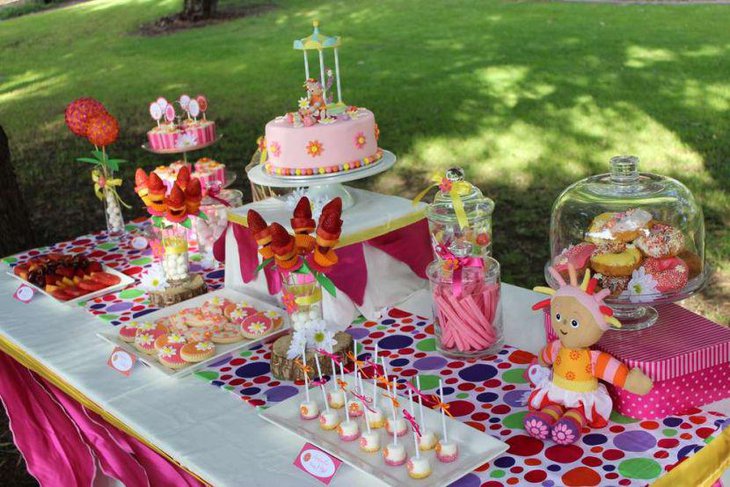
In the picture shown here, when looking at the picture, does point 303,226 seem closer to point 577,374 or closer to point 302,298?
point 302,298

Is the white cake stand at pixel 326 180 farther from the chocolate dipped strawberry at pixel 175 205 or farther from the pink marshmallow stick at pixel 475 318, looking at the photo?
the pink marshmallow stick at pixel 475 318

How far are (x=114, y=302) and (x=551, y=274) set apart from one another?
5.19 feet

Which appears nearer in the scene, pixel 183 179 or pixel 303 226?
pixel 303 226

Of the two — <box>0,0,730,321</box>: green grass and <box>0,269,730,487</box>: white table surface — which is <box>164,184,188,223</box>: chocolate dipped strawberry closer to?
<box>0,269,730,487</box>: white table surface

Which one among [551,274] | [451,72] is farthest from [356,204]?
[451,72]

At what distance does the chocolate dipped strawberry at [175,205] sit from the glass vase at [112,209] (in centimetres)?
93

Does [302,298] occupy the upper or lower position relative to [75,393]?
upper

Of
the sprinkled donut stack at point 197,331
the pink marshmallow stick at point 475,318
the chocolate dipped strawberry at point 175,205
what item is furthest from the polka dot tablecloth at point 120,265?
the pink marshmallow stick at point 475,318

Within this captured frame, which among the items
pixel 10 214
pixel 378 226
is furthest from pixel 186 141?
pixel 10 214

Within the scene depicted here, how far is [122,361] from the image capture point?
2.45 m

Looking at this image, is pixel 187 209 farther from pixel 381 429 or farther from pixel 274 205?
pixel 381 429

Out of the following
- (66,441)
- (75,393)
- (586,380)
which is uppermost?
(586,380)

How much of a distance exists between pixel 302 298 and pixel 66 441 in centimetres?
124

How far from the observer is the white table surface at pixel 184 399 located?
6.33 ft
